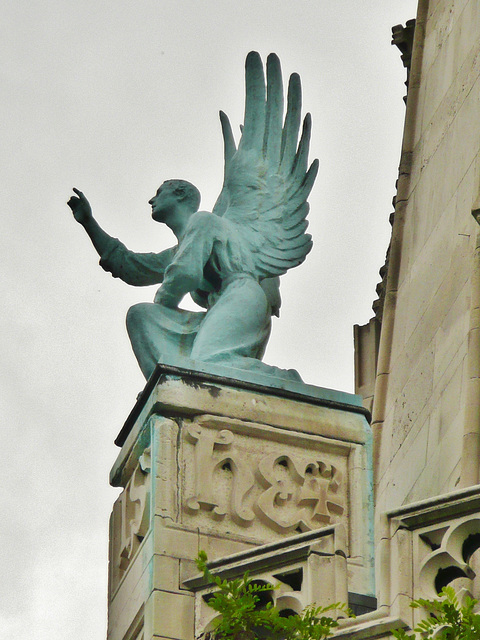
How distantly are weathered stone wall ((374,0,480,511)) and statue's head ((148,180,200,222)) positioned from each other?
162cm

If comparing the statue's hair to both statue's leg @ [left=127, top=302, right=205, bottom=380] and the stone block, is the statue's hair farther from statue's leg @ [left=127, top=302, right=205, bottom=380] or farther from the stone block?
the stone block

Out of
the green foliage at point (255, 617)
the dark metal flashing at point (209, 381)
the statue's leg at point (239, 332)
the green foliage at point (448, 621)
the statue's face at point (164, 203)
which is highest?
the statue's face at point (164, 203)

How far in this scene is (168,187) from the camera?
15.0 meters

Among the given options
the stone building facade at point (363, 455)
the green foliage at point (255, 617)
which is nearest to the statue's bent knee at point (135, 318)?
the stone building facade at point (363, 455)

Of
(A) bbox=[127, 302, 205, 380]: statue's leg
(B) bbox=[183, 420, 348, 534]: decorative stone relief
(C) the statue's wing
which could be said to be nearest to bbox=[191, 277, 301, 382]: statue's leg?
(A) bbox=[127, 302, 205, 380]: statue's leg

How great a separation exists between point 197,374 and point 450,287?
107 inches

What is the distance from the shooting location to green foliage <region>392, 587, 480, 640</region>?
34.9 ft

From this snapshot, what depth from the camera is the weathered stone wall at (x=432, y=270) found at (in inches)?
599

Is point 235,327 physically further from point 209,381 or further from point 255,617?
point 255,617

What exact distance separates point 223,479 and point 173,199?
2.29m

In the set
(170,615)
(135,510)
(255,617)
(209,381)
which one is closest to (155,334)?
(209,381)

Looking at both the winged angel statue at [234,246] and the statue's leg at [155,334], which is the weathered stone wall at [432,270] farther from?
the statue's leg at [155,334]

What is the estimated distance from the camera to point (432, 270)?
53.3 feet

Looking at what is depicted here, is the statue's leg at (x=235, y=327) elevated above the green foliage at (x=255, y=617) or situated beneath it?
elevated above
